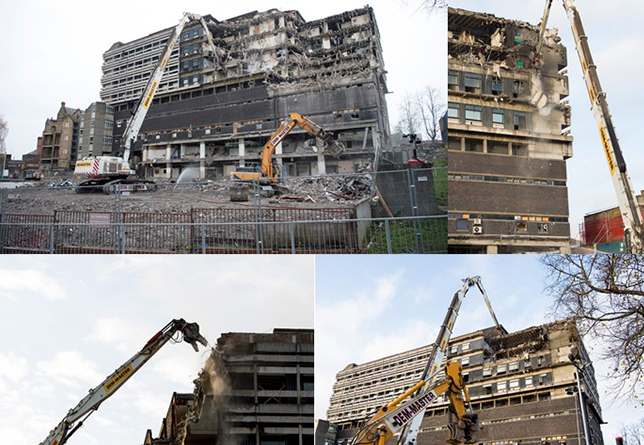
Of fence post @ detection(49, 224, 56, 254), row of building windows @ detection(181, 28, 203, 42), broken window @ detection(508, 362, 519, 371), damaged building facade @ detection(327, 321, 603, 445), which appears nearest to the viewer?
fence post @ detection(49, 224, 56, 254)

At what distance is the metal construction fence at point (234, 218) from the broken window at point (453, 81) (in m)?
1.46

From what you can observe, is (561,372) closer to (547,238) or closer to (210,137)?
(547,238)

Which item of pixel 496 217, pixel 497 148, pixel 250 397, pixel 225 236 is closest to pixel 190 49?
pixel 225 236

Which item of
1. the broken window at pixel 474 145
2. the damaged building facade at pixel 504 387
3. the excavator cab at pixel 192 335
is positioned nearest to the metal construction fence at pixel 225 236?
the broken window at pixel 474 145

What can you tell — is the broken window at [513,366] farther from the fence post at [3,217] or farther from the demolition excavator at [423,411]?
the fence post at [3,217]

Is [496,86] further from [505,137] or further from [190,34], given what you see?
[190,34]

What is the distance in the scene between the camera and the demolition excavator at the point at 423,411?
8.47 meters

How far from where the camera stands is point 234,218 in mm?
8664

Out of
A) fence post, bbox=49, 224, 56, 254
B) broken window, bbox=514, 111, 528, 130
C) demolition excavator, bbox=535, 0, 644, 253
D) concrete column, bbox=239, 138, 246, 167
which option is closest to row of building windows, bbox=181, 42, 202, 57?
concrete column, bbox=239, 138, 246, 167

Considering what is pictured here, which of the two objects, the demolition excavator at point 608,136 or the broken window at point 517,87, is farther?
the broken window at point 517,87

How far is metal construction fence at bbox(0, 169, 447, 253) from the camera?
8.27 m

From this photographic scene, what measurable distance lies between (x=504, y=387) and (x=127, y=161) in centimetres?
947

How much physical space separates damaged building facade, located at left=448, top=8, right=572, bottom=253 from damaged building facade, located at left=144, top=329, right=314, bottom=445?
4.19 m

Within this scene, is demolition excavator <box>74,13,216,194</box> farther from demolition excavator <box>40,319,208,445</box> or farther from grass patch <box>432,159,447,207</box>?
grass patch <box>432,159,447,207</box>
